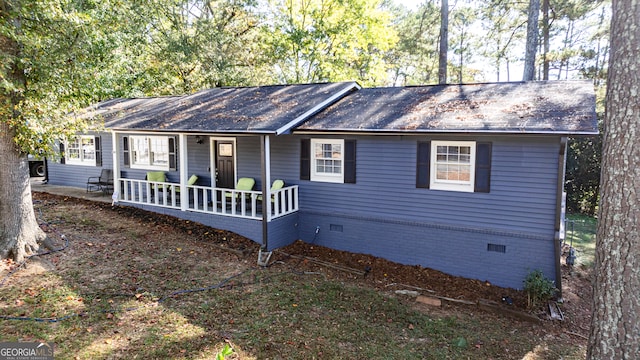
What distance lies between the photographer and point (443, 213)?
29.5 feet

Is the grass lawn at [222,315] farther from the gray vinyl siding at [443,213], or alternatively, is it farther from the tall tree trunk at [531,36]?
the tall tree trunk at [531,36]

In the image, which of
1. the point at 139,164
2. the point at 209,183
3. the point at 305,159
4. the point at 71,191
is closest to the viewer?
the point at 305,159

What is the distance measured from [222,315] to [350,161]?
492 centimetres

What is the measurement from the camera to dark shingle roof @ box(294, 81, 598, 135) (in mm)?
7664

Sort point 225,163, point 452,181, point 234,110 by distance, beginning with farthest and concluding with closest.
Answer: point 225,163, point 234,110, point 452,181

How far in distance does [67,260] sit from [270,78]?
724 inches

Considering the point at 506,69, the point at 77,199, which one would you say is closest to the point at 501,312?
the point at 77,199

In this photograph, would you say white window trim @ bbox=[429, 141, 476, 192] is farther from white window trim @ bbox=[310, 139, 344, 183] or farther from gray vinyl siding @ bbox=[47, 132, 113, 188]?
gray vinyl siding @ bbox=[47, 132, 113, 188]

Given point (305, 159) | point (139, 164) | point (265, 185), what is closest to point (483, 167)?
point (305, 159)

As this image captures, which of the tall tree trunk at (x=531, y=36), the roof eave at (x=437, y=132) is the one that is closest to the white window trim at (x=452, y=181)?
the roof eave at (x=437, y=132)

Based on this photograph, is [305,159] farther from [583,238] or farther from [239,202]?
[583,238]

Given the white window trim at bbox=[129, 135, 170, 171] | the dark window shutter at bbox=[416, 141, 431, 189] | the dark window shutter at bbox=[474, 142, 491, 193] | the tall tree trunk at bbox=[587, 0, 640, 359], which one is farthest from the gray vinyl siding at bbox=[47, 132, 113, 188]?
the tall tree trunk at bbox=[587, 0, 640, 359]

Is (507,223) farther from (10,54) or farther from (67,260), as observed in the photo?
(10,54)

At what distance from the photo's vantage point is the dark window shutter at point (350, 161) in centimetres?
984
